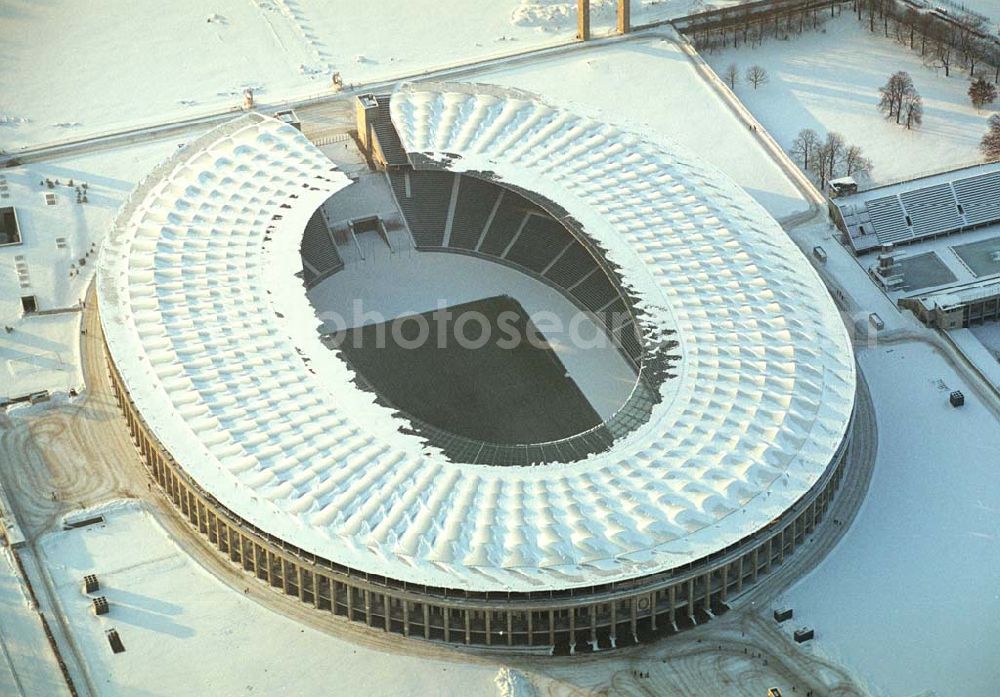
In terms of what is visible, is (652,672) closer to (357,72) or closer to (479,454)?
(479,454)

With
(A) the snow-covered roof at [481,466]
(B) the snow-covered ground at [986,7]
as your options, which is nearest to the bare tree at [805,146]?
(A) the snow-covered roof at [481,466]

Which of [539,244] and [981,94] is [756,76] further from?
[539,244]

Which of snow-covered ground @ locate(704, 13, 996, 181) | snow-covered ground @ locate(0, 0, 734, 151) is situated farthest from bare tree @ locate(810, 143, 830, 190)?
snow-covered ground @ locate(0, 0, 734, 151)

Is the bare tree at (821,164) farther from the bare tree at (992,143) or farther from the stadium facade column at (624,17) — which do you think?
the stadium facade column at (624,17)

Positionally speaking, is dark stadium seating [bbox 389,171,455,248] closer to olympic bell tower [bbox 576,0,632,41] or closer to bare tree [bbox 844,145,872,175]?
bare tree [bbox 844,145,872,175]

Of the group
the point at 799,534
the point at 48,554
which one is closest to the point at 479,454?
the point at 799,534

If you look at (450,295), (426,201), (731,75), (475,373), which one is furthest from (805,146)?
(475,373)
